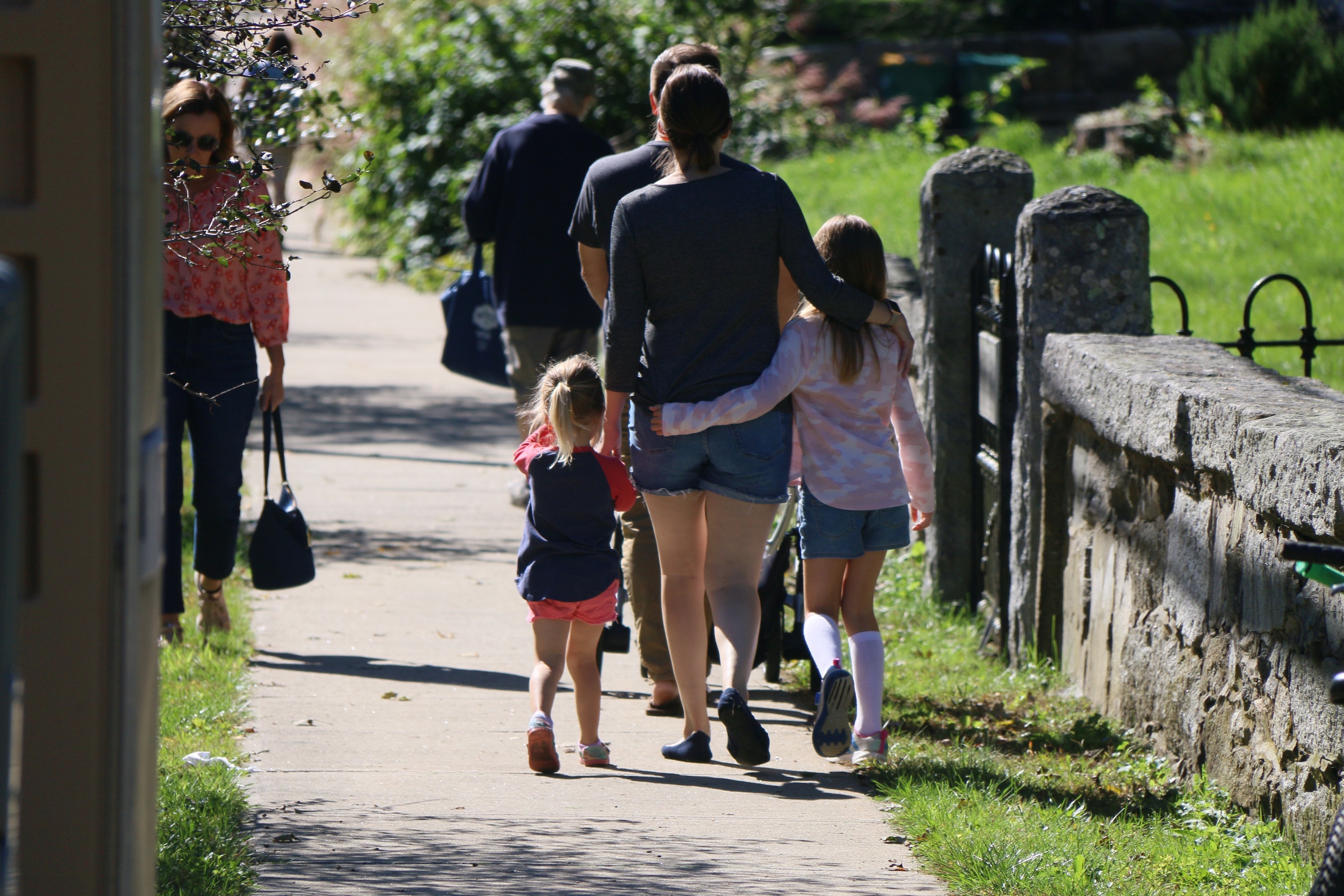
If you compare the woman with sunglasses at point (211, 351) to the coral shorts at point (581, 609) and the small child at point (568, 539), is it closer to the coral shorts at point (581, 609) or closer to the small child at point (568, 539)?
the small child at point (568, 539)

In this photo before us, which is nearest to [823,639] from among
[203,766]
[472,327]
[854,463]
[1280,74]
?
[854,463]

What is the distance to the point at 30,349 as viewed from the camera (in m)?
2.07

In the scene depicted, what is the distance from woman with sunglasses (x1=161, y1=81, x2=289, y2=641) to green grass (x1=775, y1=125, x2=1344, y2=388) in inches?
127

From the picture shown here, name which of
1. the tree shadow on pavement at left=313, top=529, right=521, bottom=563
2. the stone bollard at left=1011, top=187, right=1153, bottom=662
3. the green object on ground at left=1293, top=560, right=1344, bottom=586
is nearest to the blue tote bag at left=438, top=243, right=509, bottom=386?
the tree shadow on pavement at left=313, top=529, right=521, bottom=563

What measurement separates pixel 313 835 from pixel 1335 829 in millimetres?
2328

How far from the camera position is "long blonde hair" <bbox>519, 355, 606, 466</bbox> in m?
4.24

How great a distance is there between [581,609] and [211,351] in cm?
174

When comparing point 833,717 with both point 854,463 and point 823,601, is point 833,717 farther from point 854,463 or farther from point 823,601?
point 854,463

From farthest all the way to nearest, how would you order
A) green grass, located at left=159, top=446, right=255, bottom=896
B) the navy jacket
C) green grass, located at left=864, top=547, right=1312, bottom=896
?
the navy jacket → green grass, located at left=864, top=547, right=1312, bottom=896 → green grass, located at left=159, top=446, right=255, bottom=896

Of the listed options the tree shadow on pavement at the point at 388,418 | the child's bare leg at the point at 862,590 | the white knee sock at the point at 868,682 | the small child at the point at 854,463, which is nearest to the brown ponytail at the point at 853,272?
the small child at the point at 854,463

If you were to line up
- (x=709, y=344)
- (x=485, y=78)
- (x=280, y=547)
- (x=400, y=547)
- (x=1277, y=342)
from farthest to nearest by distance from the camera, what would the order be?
1. (x=485, y=78)
2. (x=400, y=547)
3. (x=280, y=547)
4. (x=1277, y=342)
5. (x=709, y=344)

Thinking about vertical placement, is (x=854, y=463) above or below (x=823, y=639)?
above

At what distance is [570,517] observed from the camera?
170 inches

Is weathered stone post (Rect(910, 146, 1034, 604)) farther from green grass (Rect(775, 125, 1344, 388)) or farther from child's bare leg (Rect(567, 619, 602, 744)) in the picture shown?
child's bare leg (Rect(567, 619, 602, 744))
